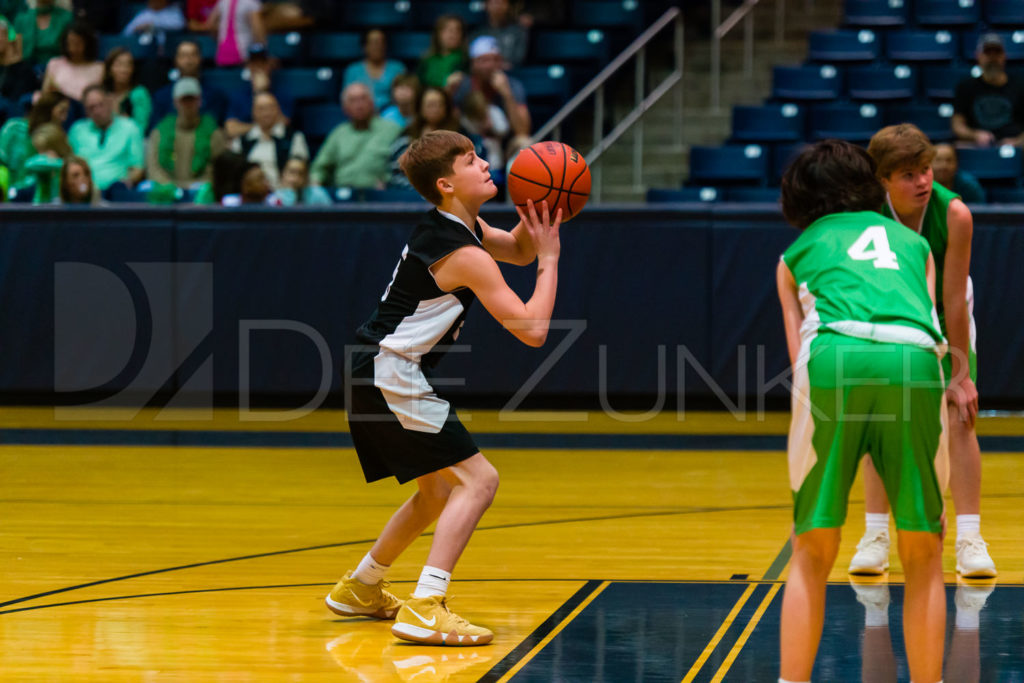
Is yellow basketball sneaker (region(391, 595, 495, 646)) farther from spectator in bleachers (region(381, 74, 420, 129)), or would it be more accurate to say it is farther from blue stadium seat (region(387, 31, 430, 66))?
blue stadium seat (region(387, 31, 430, 66))

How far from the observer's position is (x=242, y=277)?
1050 cm

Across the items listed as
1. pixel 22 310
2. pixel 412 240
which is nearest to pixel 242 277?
pixel 22 310

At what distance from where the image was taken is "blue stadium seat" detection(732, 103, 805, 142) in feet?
41.3

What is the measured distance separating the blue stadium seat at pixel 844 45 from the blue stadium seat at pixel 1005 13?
1.00 meters

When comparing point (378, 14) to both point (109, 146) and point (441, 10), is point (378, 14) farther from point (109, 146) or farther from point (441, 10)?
point (109, 146)

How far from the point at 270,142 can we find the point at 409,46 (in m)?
2.29

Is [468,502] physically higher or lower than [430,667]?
higher

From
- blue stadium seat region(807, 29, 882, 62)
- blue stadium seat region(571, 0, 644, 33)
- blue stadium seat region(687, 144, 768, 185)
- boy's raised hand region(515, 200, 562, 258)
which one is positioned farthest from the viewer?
blue stadium seat region(571, 0, 644, 33)

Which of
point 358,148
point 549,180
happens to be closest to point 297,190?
point 358,148

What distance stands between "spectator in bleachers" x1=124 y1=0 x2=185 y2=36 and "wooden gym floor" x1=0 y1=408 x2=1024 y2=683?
228 inches

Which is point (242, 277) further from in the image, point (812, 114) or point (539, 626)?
point (539, 626)

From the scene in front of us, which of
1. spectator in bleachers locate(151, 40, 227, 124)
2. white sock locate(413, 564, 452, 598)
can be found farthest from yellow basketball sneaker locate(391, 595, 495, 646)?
spectator in bleachers locate(151, 40, 227, 124)

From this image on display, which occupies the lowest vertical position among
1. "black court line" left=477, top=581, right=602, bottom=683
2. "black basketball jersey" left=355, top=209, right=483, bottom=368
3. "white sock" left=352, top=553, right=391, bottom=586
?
"black court line" left=477, top=581, right=602, bottom=683

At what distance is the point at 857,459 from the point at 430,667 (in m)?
1.55
